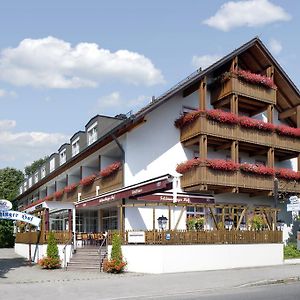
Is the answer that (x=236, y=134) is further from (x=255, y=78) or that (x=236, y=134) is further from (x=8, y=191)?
(x=8, y=191)

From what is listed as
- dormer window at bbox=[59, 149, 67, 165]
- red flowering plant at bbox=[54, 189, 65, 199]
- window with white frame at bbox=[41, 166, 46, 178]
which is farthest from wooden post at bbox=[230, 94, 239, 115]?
window with white frame at bbox=[41, 166, 46, 178]

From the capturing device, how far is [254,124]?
2805 cm

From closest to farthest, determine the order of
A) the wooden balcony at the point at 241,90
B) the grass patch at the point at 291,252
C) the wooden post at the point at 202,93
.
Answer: the grass patch at the point at 291,252
the wooden post at the point at 202,93
the wooden balcony at the point at 241,90

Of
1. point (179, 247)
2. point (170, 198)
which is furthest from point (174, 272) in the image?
point (170, 198)

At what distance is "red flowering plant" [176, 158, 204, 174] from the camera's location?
2548 cm

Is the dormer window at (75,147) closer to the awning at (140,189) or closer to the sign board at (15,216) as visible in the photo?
the awning at (140,189)

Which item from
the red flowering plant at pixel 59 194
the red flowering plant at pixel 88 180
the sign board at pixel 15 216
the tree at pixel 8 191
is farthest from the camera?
the tree at pixel 8 191

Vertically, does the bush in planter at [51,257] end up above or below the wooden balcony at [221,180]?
below

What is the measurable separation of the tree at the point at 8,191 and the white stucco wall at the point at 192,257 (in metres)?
31.5

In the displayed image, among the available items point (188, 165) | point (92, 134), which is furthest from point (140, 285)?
point (92, 134)

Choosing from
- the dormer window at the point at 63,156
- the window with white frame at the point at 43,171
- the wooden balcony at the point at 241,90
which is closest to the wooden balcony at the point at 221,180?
the wooden balcony at the point at 241,90

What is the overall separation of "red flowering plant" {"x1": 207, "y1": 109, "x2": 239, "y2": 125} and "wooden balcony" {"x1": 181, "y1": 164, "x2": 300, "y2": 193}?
275 centimetres

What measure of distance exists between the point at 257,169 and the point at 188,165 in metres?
4.13

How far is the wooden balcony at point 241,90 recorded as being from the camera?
27.9 metres
